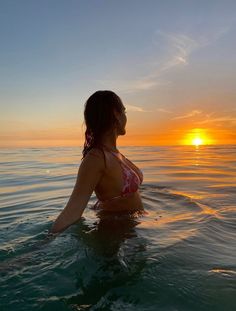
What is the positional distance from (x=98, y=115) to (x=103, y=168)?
600 millimetres

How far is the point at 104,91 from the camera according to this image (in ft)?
13.1

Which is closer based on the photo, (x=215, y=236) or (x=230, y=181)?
(x=215, y=236)

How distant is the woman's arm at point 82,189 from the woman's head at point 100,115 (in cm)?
21

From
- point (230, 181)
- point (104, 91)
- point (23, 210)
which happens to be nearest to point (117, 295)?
point (104, 91)

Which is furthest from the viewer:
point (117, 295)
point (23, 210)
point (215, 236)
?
point (23, 210)

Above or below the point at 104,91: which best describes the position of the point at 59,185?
below

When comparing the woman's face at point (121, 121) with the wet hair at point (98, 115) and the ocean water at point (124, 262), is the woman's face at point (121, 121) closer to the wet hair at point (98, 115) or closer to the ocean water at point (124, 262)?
the wet hair at point (98, 115)

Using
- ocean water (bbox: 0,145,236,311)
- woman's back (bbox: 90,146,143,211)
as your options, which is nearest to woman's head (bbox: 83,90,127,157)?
woman's back (bbox: 90,146,143,211)

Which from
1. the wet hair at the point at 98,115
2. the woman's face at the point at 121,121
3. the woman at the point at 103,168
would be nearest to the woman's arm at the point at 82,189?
the woman at the point at 103,168

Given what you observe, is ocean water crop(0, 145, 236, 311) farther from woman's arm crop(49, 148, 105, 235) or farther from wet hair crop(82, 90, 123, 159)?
wet hair crop(82, 90, 123, 159)

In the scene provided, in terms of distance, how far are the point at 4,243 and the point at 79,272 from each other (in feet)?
4.69

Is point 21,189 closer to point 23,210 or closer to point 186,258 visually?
point 23,210

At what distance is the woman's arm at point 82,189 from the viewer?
360 centimetres

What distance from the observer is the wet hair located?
393 centimetres
